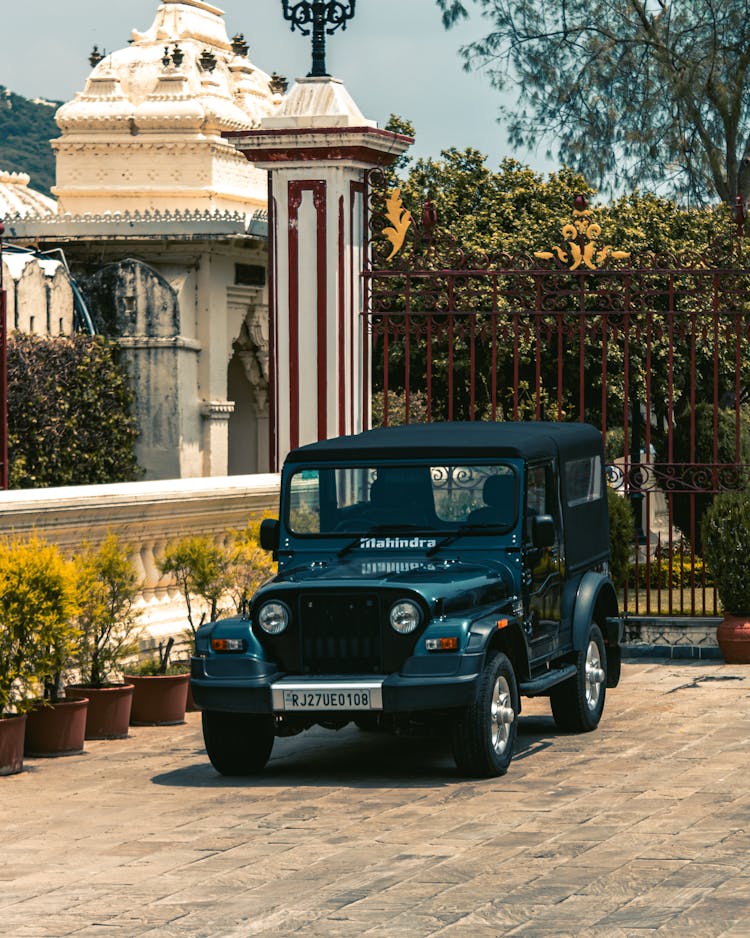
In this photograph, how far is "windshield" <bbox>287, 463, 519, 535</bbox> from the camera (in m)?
9.87

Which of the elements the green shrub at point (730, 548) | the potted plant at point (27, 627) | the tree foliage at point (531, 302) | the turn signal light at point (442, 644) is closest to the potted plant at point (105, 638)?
the potted plant at point (27, 627)

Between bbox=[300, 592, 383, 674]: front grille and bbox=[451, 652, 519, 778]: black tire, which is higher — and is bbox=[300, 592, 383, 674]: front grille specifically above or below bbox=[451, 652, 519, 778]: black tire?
above

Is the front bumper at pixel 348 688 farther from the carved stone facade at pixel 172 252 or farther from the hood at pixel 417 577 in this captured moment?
the carved stone facade at pixel 172 252

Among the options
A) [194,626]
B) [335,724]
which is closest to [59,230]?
[194,626]

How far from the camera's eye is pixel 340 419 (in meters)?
13.8

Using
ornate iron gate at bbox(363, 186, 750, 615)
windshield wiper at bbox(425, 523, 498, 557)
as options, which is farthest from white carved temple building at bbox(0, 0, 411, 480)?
windshield wiper at bbox(425, 523, 498, 557)

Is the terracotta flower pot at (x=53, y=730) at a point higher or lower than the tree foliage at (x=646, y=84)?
lower

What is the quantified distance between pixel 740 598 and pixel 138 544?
4.78 metres

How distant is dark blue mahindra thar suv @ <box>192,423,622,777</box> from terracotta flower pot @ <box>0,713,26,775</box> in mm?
1038

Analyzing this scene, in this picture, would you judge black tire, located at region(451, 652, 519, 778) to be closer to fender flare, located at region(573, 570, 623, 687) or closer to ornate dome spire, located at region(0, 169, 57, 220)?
fender flare, located at region(573, 570, 623, 687)

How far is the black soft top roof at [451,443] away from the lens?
990 cm

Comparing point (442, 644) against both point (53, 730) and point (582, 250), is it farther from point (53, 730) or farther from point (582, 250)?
point (582, 250)

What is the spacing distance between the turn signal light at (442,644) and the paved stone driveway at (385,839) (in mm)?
698

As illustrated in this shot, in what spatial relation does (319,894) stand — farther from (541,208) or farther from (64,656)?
(541,208)
